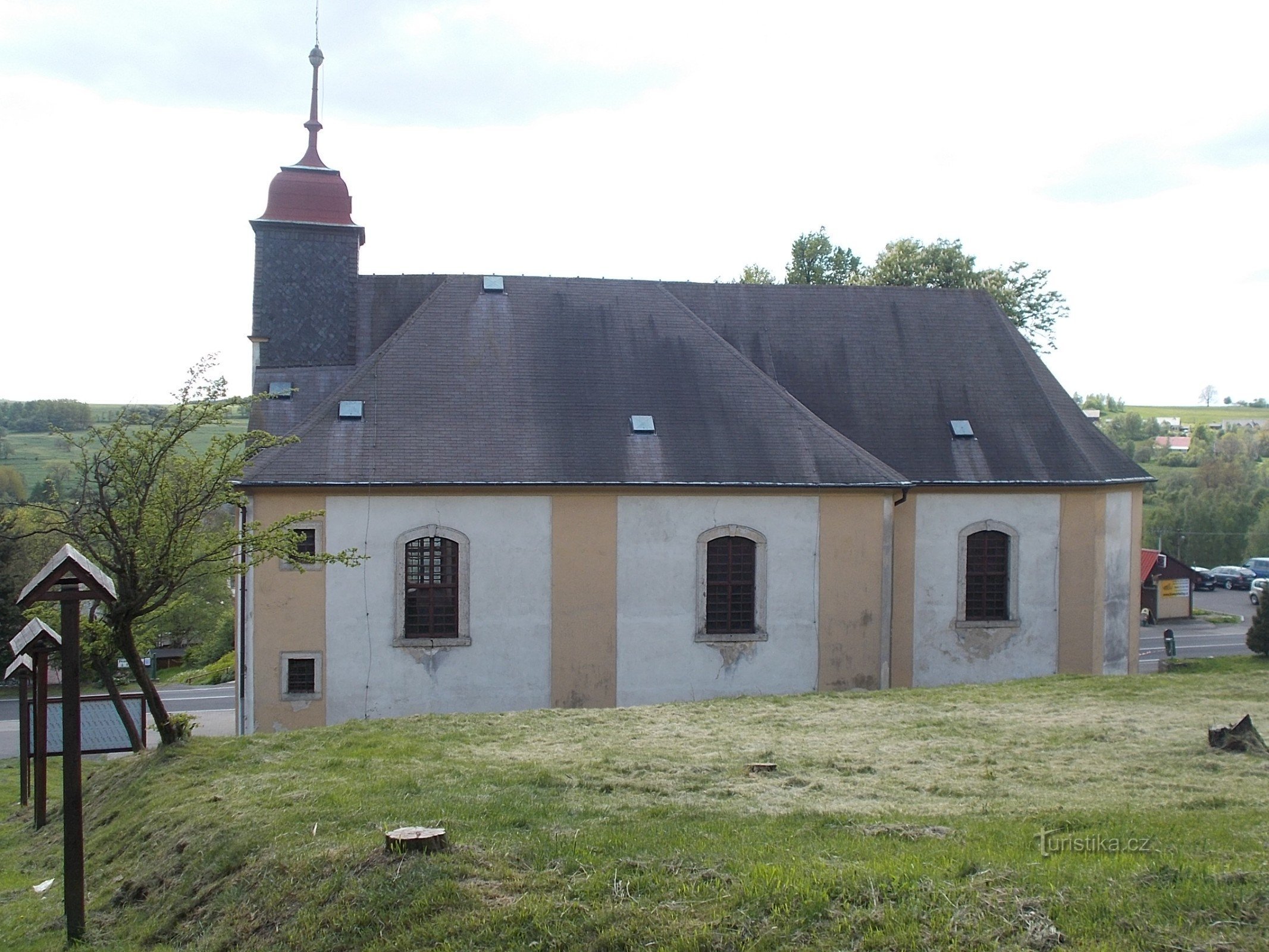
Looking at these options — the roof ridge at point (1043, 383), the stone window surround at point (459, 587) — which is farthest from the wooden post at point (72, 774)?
the roof ridge at point (1043, 383)

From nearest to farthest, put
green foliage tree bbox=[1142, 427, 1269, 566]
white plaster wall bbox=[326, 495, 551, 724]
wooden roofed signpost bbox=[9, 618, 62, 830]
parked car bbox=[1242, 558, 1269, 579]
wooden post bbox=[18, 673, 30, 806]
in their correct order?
wooden roofed signpost bbox=[9, 618, 62, 830] → wooden post bbox=[18, 673, 30, 806] → white plaster wall bbox=[326, 495, 551, 724] → parked car bbox=[1242, 558, 1269, 579] → green foliage tree bbox=[1142, 427, 1269, 566]

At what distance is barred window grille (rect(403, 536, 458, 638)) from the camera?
691 inches

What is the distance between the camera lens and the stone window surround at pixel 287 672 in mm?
17031

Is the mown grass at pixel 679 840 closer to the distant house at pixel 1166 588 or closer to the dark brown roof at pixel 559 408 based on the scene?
Answer: the dark brown roof at pixel 559 408

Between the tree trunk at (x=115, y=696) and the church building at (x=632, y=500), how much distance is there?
3.20 meters

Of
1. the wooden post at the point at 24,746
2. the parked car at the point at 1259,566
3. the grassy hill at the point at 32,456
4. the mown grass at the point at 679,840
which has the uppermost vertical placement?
the grassy hill at the point at 32,456

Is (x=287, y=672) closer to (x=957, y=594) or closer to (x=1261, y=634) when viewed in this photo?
(x=957, y=594)

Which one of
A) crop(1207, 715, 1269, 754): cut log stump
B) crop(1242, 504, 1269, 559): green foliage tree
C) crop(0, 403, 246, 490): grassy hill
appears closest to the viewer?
crop(1207, 715, 1269, 754): cut log stump

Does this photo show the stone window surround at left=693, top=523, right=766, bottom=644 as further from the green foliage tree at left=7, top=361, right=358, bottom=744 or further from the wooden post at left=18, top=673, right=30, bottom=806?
the wooden post at left=18, top=673, right=30, bottom=806

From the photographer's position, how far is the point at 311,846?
7.68 meters

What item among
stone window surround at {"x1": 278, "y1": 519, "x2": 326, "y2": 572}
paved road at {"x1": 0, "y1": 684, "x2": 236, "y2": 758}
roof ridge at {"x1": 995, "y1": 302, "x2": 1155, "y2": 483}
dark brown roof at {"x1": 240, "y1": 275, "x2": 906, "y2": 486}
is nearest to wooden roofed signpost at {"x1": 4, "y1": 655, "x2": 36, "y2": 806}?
stone window surround at {"x1": 278, "y1": 519, "x2": 326, "y2": 572}

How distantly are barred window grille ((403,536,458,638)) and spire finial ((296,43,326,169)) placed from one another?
860 cm

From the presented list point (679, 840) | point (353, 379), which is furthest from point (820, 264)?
point (679, 840)

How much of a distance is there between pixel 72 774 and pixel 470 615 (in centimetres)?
974
